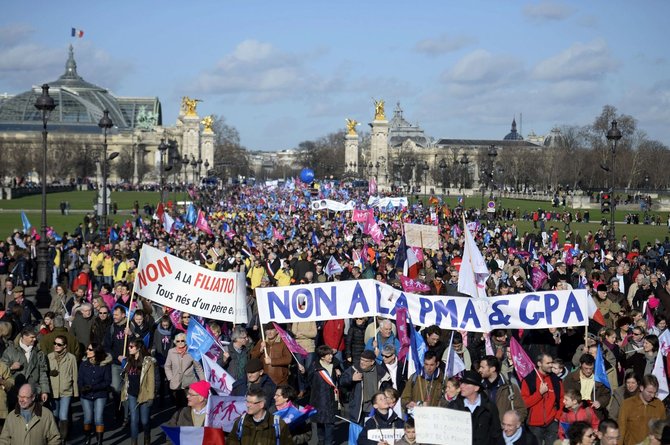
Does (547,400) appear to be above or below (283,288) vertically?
below

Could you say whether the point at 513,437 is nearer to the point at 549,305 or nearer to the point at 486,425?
the point at 486,425

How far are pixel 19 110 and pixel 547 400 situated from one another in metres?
197

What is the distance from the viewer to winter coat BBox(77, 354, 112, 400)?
1119cm

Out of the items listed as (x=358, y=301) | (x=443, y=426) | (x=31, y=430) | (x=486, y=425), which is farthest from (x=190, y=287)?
(x=443, y=426)

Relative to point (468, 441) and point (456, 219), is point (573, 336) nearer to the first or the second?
point (468, 441)

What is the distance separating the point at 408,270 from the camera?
822 inches

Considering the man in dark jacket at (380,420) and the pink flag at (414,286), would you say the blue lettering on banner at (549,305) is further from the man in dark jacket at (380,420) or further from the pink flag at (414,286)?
the pink flag at (414,286)

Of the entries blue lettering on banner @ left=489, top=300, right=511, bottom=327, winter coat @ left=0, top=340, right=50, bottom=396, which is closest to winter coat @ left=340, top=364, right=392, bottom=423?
blue lettering on banner @ left=489, top=300, right=511, bottom=327

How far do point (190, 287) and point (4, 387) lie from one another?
2.33 m

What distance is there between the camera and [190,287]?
11883 millimetres

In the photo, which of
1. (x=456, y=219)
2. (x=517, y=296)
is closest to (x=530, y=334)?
(x=517, y=296)

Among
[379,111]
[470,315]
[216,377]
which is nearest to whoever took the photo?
[216,377]

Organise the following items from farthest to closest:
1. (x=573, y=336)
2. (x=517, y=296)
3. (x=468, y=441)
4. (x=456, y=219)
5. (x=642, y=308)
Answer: (x=456, y=219), (x=642, y=308), (x=573, y=336), (x=517, y=296), (x=468, y=441)

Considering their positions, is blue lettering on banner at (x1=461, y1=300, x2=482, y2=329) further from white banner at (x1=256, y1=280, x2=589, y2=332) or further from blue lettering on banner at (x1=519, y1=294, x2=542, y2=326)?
blue lettering on banner at (x1=519, y1=294, x2=542, y2=326)
